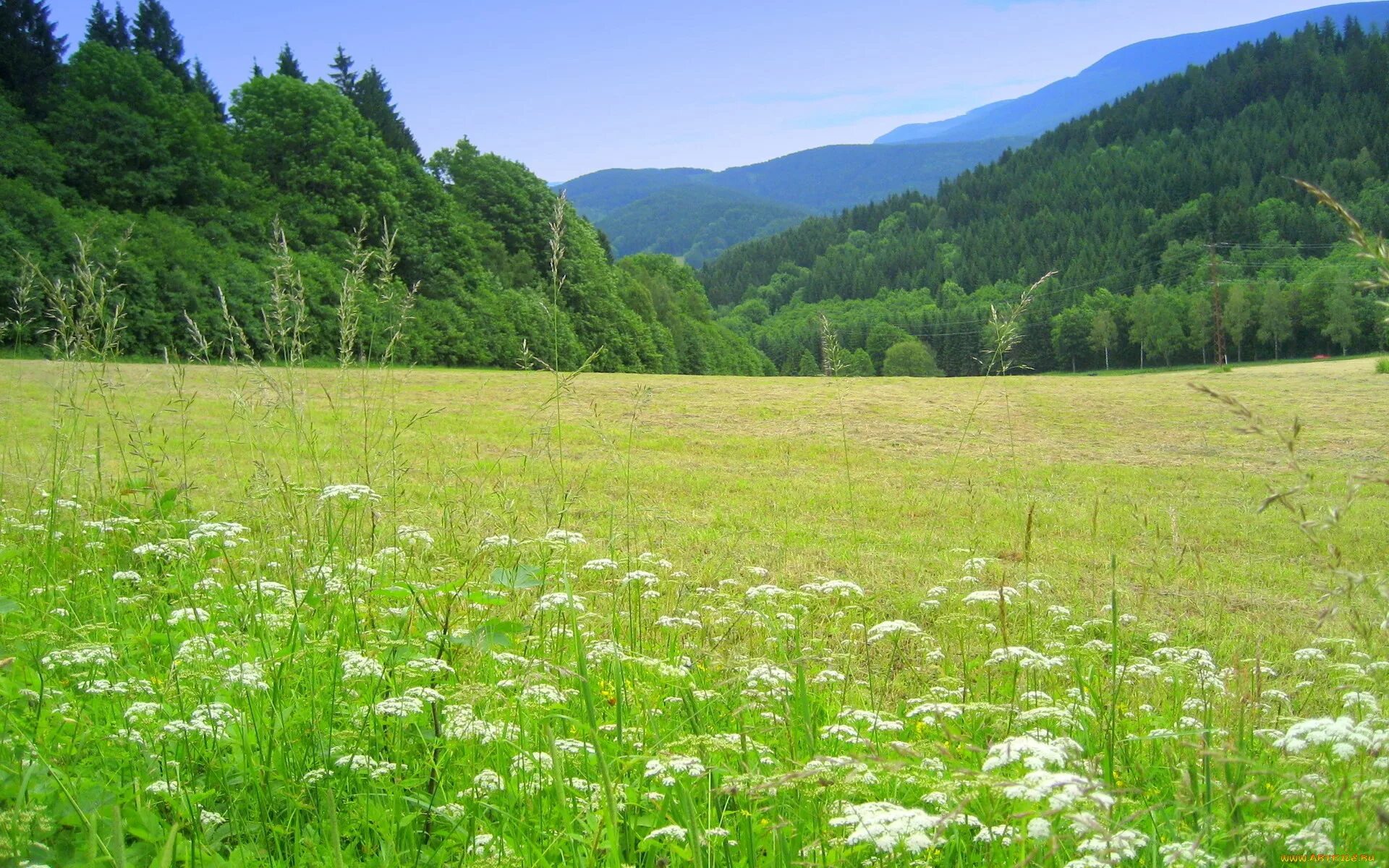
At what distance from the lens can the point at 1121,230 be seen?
12694 centimetres

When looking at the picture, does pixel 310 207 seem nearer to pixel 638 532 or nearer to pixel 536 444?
pixel 638 532

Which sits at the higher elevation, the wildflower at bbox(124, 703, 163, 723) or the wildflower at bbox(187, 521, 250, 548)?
the wildflower at bbox(187, 521, 250, 548)

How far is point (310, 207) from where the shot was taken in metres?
39.0

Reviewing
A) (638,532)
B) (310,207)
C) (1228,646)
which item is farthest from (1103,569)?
(310,207)

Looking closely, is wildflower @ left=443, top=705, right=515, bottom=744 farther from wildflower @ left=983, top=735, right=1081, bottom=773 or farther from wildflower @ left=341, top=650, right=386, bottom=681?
wildflower @ left=983, top=735, right=1081, bottom=773

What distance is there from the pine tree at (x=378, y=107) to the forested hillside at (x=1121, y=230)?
4167 centimetres

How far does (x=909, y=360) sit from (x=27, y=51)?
76742mm

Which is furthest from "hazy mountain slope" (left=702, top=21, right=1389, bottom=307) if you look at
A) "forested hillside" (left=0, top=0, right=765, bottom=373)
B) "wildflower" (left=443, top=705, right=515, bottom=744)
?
"wildflower" (left=443, top=705, right=515, bottom=744)

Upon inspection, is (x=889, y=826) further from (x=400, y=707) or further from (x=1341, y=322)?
(x=1341, y=322)

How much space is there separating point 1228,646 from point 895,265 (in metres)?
148

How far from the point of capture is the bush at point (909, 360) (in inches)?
3698

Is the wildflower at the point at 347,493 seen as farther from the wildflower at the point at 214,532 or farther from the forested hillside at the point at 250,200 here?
the forested hillside at the point at 250,200

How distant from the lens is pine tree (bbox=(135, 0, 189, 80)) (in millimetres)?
50028

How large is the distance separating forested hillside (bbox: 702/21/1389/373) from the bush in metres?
3.41
